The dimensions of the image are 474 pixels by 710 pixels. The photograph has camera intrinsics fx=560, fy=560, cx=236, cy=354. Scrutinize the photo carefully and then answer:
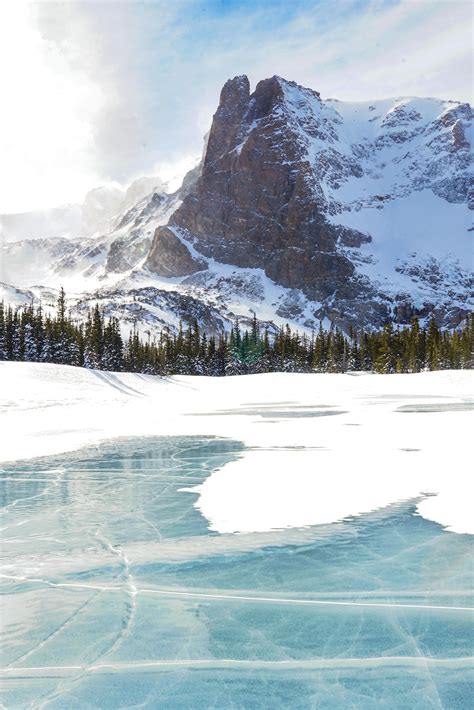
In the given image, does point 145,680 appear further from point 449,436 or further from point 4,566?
point 449,436

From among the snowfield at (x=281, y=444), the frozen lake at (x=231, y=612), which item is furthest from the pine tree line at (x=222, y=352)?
the frozen lake at (x=231, y=612)

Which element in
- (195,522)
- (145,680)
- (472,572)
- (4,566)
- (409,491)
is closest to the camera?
(145,680)

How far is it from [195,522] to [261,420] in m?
17.7

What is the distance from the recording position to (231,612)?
5.63 metres

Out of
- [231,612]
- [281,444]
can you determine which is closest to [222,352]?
[281,444]

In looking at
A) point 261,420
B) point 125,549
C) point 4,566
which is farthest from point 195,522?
point 261,420

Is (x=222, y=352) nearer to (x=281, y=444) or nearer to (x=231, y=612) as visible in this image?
(x=281, y=444)

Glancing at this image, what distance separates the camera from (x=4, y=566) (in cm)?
705

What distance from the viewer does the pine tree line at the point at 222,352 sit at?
8988cm

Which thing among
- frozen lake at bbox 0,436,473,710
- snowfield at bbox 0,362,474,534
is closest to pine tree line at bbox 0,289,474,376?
snowfield at bbox 0,362,474,534

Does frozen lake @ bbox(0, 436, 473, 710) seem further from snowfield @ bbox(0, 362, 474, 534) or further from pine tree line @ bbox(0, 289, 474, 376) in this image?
pine tree line @ bbox(0, 289, 474, 376)

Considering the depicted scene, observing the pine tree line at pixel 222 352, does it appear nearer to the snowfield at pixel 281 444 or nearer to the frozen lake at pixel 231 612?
the snowfield at pixel 281 444

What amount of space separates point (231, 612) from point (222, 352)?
121 meters

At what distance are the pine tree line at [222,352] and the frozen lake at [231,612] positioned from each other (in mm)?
83500
